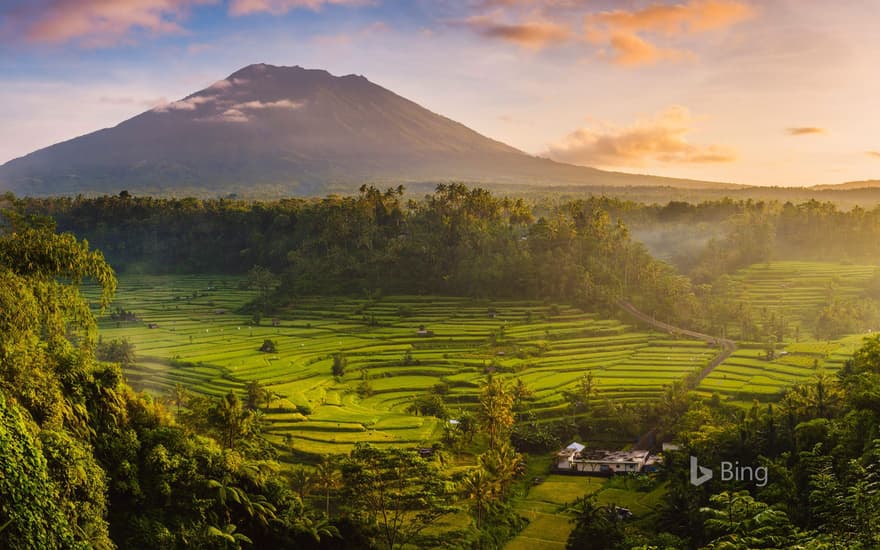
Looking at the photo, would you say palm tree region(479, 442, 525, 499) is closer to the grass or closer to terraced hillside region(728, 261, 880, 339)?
the grass

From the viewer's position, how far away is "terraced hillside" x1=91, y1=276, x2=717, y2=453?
89.7ft

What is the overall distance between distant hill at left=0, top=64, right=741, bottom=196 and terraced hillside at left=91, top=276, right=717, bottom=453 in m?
62.7

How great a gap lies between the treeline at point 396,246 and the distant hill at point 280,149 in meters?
41.6

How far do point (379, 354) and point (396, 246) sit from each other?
15.7 metres

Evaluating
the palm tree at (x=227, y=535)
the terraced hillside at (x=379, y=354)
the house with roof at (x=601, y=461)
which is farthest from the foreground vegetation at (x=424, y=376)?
the house with roof at (x=601, y=461)

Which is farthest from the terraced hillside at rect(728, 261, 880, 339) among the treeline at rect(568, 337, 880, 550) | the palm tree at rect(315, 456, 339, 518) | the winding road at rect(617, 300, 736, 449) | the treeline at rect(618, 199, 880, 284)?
the palm tree at rect(315, 456, 339, 518)

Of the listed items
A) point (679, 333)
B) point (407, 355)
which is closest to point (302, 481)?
point (407, 355)

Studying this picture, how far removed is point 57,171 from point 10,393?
120 metres

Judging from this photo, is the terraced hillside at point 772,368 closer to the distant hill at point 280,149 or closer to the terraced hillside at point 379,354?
the terraced hillside at point 379,354

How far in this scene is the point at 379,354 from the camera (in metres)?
35.4

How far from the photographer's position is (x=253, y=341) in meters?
37.2

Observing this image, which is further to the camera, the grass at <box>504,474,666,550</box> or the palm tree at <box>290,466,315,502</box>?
the grass at <box>504,474,666,550</box>

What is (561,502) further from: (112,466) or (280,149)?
(280,149)

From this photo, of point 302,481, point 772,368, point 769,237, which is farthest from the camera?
point 769,237
